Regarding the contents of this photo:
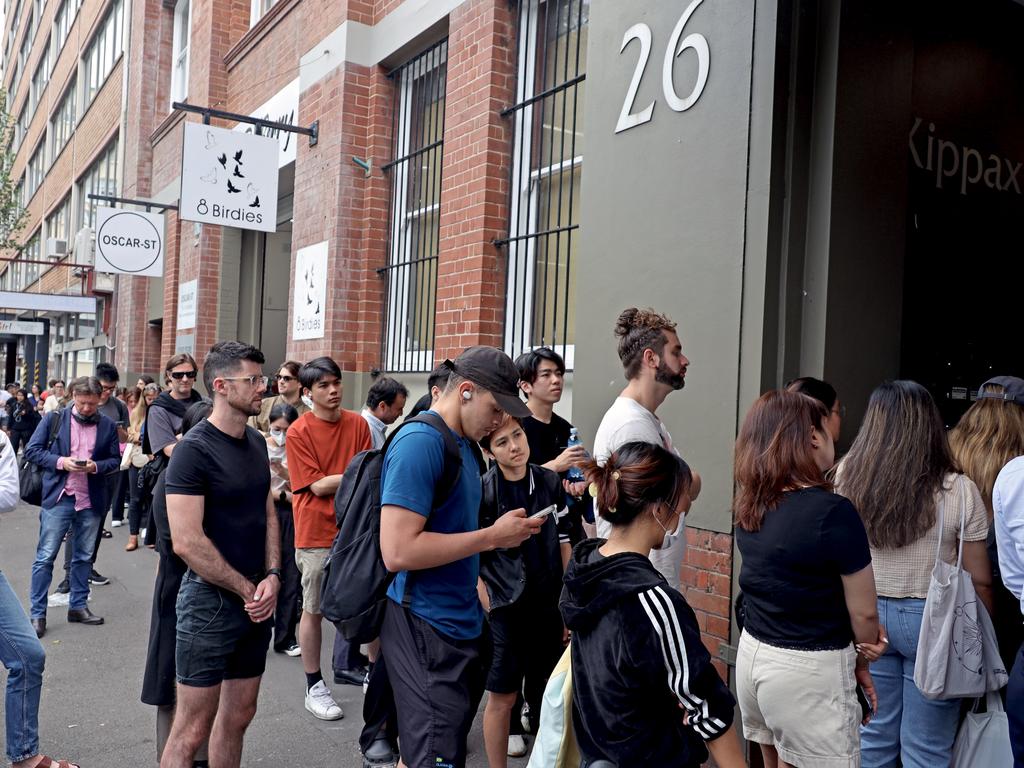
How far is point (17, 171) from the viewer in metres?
41.8

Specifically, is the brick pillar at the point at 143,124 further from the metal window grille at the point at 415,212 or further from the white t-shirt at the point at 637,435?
the white t-shirt at the point at 637,435

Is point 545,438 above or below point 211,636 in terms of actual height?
above

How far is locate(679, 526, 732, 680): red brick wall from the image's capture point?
4617 mm

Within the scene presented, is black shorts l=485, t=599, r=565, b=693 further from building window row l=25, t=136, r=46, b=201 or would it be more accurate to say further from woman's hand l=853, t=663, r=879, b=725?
building window row l=25, t=136, r=46, b=201

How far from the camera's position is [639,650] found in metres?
2.30

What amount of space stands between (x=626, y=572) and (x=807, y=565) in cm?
79

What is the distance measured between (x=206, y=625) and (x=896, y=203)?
4.16 metres

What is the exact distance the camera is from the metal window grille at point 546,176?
22.0 ft

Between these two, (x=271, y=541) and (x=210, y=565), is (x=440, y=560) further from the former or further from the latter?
(x=271, y=541)

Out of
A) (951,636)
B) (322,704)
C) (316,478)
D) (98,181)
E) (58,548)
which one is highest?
(98,181)

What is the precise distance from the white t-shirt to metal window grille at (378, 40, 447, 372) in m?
4.38

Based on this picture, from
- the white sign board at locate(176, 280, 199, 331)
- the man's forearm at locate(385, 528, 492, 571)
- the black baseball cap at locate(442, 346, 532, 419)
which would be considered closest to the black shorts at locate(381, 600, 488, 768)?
the man's forearm at locate(385, 528, 492, 571)

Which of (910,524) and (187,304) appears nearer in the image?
(910,524)

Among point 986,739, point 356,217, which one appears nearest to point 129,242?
point 356,217
